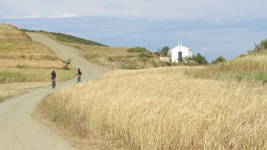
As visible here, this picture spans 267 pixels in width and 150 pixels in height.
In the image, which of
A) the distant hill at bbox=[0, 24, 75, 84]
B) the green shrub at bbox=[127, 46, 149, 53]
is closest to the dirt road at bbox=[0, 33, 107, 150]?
the distant hill at bbox=[0, 24, 75, 84]

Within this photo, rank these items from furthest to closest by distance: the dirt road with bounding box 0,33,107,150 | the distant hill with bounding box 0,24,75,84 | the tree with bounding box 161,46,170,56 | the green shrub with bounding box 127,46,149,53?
the tree with bounding box 161,46,170,56 → the green shrub with bounding box 127,46,149,53 → the distant hill with bounding box 0,24,75,84 → the dirt road with bounding box 0,33,107,150

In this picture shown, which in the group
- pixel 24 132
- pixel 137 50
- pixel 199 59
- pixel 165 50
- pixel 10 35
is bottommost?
pixel 24 132

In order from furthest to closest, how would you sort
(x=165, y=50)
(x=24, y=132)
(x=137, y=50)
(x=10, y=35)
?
(x=165, y=50) < (x=137, y=50) < (x=10, y=35) < (x=24, y=132)

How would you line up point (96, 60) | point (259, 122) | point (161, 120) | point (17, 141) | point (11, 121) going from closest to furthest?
point (259, 122) → point (161, 120) → point (17, 141) → point (11, 121) → point (96, 60)

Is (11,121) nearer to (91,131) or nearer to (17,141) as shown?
(17,141)

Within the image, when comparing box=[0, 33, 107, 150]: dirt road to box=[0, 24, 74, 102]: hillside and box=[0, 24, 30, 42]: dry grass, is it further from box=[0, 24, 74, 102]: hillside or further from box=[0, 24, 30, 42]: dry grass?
box=[0, 24, 30, 42]: dry grass

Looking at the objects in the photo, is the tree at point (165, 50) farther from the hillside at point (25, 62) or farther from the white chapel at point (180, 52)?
the hillside at point (25, 62)

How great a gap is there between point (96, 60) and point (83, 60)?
8.11 feet

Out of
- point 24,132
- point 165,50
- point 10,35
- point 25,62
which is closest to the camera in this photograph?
point 24,132

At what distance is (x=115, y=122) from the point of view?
9.87 meters

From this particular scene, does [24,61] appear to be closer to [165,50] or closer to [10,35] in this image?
[10,35]

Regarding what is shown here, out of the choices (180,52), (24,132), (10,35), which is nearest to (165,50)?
(180,52)

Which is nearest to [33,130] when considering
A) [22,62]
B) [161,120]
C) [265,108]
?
[161,120]

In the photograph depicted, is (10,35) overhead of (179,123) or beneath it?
overhead
